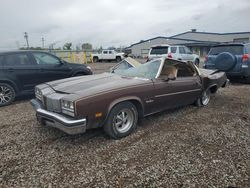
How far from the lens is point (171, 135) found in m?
3.70

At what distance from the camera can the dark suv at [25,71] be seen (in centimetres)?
582

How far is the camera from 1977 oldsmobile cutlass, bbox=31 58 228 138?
3012mm

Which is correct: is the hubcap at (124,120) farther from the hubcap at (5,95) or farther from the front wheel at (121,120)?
the hubcap at (5,95)

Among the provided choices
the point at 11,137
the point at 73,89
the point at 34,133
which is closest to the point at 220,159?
the point at 73,89

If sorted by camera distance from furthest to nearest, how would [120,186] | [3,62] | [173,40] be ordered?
[173,40], [3,62], [120,186]

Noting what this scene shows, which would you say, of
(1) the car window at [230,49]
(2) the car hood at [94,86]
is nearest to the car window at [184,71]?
(2) the car hood at [94,86]

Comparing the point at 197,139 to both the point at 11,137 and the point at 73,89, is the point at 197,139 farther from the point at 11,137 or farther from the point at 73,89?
the point at 11,137

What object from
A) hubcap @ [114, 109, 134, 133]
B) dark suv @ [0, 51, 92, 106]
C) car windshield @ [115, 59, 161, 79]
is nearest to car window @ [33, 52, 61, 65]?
dark suv @ [0, 51, 92, 106]

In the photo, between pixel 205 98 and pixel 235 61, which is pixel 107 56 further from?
pixel 205 98

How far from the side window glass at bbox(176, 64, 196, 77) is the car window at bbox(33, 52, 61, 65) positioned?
14.1 feet

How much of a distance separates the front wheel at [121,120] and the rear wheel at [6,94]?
400cm

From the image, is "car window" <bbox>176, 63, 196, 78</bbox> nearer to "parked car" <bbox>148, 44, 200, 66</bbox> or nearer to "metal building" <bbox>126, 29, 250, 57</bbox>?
"parked car" <bbox>148, 44, 200, 66</bbox>

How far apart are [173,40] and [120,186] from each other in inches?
1885

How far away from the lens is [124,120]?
364 centimetres
